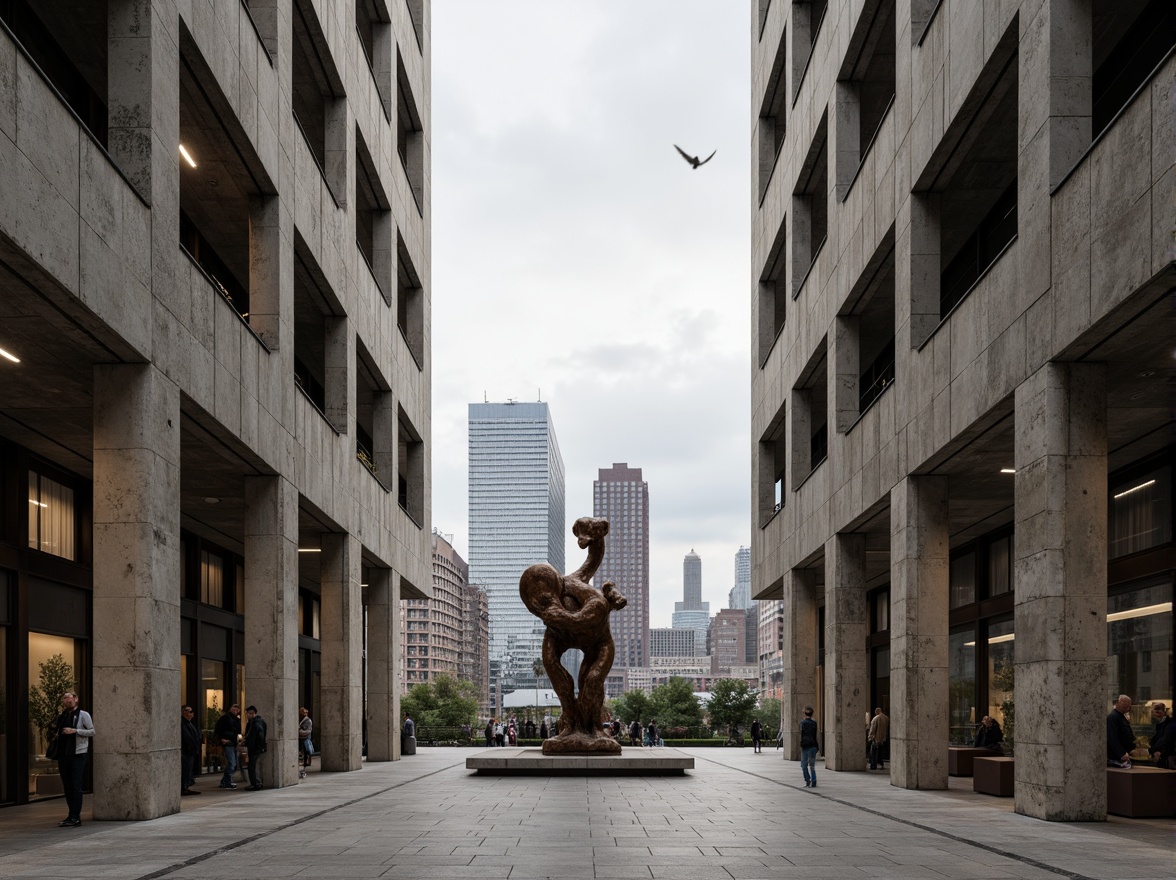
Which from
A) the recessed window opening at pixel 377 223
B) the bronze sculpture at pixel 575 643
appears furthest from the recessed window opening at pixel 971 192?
the recessed window opening at pixel 377 223

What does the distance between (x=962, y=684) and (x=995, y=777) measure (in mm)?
11640

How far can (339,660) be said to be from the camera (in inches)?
1261

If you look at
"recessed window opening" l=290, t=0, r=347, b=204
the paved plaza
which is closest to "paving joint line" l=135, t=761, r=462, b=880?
the paved plaza

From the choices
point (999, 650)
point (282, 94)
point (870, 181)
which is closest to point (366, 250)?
point (282, 94)

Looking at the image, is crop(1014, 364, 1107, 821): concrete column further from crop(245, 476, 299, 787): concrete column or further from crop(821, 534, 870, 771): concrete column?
crop(245, 476, 299, 787): concrete column

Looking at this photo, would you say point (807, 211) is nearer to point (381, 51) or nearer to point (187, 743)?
point (381, 51)

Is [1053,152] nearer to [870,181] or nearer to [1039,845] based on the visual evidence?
[1039,845]

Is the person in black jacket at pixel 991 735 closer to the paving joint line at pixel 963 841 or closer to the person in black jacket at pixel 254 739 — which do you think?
the paving joint line at pixel 963 841

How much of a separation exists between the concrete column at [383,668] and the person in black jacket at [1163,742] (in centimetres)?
2399

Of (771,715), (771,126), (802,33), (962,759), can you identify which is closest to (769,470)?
(771,126)

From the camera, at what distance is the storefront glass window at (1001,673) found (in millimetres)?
29156

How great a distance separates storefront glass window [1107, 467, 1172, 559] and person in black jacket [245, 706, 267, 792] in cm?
1677

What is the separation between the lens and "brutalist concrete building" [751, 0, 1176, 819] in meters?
16.5

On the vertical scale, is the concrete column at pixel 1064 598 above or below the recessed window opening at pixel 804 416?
below
